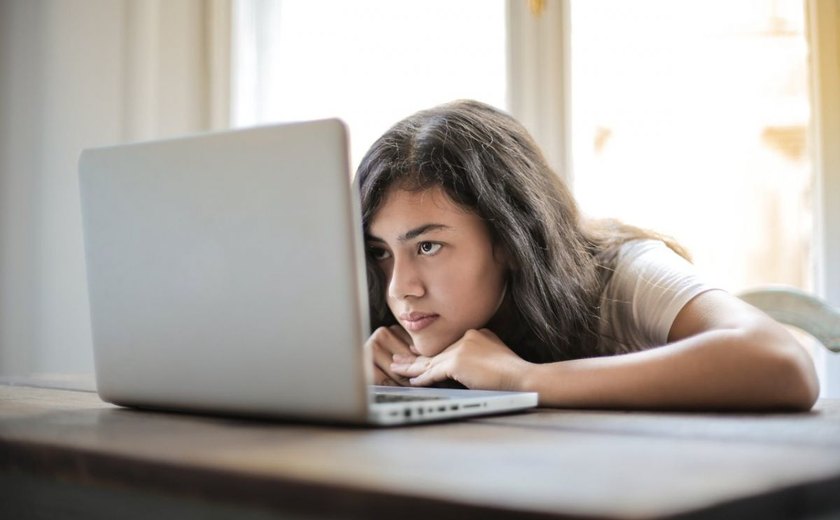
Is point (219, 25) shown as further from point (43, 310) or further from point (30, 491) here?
point (30, 491)

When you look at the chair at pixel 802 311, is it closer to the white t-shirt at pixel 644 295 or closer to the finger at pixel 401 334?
the white t-shirt at pixel 644 295

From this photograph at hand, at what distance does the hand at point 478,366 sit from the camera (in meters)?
1.10

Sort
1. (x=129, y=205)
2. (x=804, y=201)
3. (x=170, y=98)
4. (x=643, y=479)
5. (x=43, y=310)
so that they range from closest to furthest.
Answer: (x=643, y=479) < (x=129, y=205) < (x=804, y=201) < (x=43, y=310) < (x=170, y=98)

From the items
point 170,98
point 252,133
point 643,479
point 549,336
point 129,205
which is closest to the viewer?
point 643,479

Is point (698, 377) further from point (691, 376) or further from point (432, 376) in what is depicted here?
point (432, 376)

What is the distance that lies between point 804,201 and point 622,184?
0.44 m

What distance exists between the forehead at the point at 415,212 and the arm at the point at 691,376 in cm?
30

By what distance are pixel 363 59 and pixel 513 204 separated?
4.23ft

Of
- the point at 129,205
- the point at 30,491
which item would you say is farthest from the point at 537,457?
the point at 129,205

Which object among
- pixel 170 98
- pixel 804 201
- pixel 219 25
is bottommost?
pixel 804 201

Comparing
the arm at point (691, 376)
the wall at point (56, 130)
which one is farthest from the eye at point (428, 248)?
the wall at point (56, 130)

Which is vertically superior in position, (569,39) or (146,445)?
(569,39)

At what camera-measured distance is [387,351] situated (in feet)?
4.71

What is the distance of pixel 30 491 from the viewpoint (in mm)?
728
